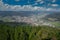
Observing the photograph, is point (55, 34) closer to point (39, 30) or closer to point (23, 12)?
point (39, 30)

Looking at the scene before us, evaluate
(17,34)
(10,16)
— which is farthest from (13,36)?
(10,16)

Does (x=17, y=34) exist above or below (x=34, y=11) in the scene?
below

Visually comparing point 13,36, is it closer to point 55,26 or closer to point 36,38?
point 36,38

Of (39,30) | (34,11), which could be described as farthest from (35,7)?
(39,30)

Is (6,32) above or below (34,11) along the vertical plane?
below
